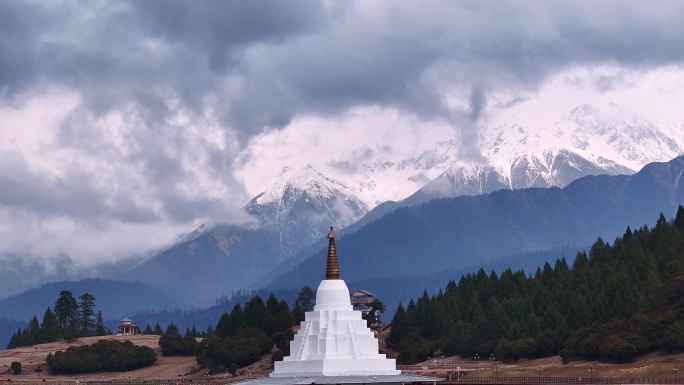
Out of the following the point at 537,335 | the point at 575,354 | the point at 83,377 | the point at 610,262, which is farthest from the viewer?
the point at 83,377

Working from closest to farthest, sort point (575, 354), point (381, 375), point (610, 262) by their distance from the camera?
point (381, 375), point (575, 354), point (610, 262)

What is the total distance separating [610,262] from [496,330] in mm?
20034

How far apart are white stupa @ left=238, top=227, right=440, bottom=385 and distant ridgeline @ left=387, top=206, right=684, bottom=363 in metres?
35.2

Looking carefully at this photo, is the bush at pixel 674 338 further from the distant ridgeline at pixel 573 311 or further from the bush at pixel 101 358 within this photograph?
the bush at pixel 101 358

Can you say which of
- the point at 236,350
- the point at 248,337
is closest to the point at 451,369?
the point at 236,350

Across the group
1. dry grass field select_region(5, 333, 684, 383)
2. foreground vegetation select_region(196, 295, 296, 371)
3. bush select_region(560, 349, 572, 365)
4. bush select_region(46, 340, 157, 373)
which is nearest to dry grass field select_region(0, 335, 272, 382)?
dry grass field select_region(5, 333, 684, 383)

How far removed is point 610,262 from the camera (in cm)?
17100

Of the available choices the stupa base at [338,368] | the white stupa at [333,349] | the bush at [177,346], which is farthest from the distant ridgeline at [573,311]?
the white stupa at [333,349]

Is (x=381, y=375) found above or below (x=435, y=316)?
below

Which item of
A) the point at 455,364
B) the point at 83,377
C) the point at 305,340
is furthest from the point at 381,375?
the point at 83,377

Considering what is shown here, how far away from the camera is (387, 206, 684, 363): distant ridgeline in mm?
137625

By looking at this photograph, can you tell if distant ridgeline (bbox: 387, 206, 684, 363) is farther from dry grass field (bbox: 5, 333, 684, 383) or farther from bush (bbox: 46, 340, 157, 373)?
bush (bbox: 46, 340, 157, 373)

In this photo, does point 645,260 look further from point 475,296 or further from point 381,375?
point 381,375

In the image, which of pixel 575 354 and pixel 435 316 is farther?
pixel 435 316
